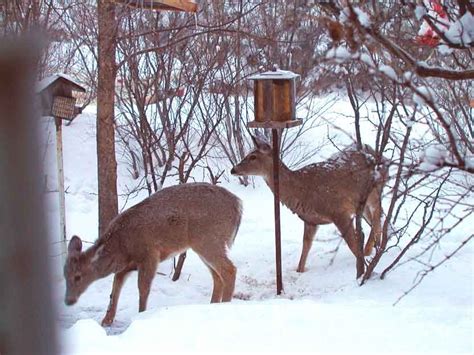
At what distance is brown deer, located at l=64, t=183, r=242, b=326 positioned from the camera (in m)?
7.85

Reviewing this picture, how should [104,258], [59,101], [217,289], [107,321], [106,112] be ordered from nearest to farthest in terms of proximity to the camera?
1. [107,321]
2. [104,258]
3. [217,289]
4. [59,101]
5. [106,112]

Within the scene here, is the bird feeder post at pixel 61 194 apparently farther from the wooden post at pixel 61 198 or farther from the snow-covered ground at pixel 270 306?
the snow-covered ground at pixel 270 306

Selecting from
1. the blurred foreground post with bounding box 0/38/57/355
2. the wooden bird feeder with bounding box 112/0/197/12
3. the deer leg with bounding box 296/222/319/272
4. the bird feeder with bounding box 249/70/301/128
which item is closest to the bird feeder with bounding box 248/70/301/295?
the bird feeder with bounding box 249/70/301/128

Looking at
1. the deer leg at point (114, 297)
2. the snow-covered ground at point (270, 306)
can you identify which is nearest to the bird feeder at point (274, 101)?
the snow-covered ground at point (270, 306)

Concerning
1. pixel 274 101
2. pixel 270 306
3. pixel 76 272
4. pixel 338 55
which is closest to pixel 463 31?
pixel 338 55

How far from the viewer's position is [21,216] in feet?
7.49

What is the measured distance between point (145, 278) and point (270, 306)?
2.30 metres

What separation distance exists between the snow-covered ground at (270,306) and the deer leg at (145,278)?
0.20 meters

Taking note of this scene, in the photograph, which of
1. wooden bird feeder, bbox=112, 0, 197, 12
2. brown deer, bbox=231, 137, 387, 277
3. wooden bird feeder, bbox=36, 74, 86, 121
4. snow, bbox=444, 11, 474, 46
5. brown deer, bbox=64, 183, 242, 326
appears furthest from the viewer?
brown deer, bbox=231, 137, 387, 277

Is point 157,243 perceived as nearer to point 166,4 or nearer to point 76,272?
point 76,272

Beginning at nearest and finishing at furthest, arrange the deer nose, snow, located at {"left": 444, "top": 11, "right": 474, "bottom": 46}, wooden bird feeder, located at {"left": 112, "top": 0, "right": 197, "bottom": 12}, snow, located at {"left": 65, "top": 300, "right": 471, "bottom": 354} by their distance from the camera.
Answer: snow, located at {"left": 444, "top": 11, "right": 474, "bottom": 46} → snow, located at {"left": 65, "top": 300, "right": 471, "bottom": 354} → the deer nose → wooden bird feeder, located at {"left": 112, "top": 0, "right": 197, "bottom": 12}

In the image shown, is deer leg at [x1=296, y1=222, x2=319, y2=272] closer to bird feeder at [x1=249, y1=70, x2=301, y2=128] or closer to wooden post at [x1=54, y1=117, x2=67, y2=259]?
bird feeder at [x1=249, y1=70, x2=301, y2=128]

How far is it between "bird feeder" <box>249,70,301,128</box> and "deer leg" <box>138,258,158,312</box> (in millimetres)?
1769

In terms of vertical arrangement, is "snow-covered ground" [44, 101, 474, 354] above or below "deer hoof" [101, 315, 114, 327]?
above
